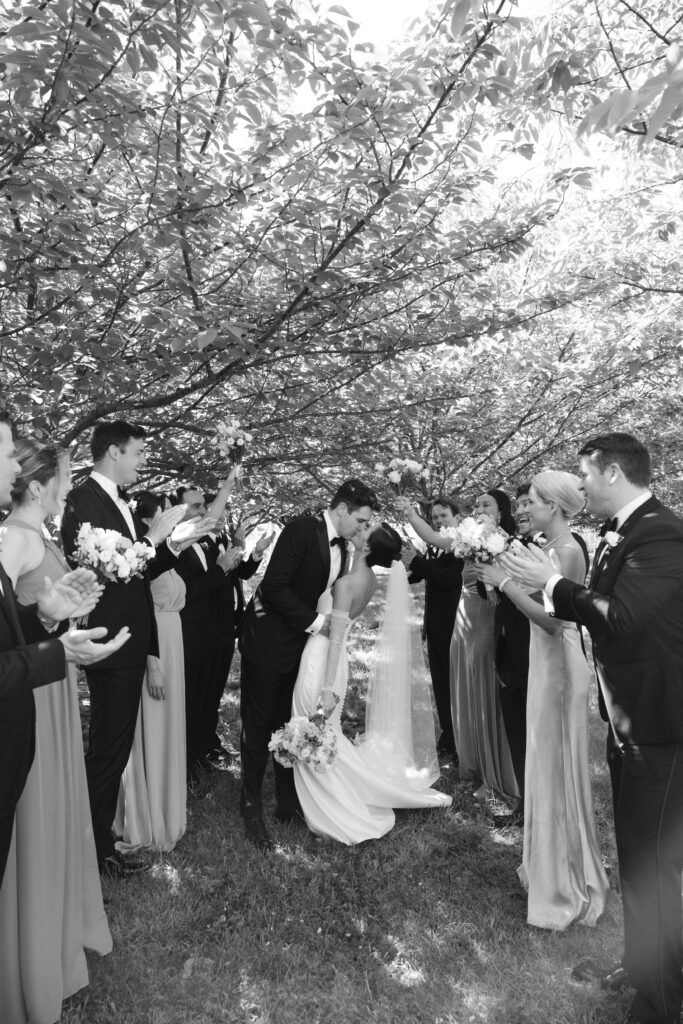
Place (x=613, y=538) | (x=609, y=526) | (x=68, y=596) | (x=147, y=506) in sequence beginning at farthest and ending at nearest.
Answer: (x=147, y=506) < (x=609, y=526) < (x=613, y=538) < (x=68, y=596)

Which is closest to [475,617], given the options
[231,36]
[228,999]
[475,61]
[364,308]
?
[364,308]

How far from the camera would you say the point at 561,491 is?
14.0 ft

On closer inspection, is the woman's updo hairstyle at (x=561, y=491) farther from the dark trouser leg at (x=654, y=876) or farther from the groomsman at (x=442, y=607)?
the groomsman at (x=442, y=607)

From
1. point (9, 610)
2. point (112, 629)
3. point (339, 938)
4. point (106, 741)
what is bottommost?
point (339, 938)

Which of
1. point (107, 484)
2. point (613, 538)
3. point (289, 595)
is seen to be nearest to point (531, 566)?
point (613, 538)

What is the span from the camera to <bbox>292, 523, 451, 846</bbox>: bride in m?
4.85

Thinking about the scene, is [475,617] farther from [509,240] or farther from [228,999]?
[228,999]

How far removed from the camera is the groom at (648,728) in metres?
2.87

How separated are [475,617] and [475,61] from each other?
4.25 m

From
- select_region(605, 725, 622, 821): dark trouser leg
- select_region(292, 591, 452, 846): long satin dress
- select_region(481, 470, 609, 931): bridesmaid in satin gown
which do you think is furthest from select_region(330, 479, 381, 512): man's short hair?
select_region(605, 725, 622, 821): dark trouser leg

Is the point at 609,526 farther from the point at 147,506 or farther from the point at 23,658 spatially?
the point at 147,506

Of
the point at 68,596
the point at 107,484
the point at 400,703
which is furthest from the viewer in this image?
the point at 400,703

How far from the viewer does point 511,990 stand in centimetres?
323

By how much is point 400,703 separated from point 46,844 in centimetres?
320
